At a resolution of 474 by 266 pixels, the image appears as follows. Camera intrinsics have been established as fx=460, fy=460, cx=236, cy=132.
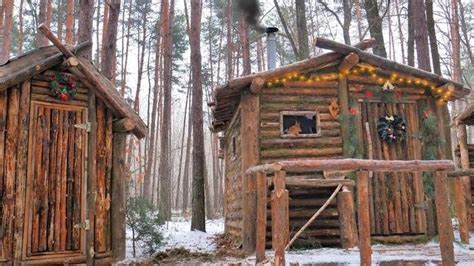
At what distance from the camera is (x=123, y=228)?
8883 mm

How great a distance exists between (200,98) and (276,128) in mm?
5134

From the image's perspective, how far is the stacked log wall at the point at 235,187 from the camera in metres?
11.2

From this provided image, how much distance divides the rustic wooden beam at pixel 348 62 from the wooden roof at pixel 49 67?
15.3ft

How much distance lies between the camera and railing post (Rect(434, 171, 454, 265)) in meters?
6.62

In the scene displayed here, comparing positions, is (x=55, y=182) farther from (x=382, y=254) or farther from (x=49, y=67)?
(x=382, y=254)

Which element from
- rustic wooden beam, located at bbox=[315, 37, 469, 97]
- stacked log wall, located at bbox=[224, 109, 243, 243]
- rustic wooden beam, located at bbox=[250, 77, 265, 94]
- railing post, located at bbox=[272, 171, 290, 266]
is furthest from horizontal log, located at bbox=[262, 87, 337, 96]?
railing post, located at bbox=[272, 171, 290, 266]

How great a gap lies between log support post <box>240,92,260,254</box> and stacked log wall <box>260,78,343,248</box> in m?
0.20

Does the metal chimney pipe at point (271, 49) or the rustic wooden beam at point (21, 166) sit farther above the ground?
the metal chimney pipe at point (271, 49)

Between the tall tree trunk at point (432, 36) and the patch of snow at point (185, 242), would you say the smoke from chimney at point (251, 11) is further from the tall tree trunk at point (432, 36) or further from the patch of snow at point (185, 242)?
the patch of snow at point (185, 242)

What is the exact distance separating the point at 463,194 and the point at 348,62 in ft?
12.2

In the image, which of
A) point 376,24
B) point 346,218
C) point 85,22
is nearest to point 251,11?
point 376,24

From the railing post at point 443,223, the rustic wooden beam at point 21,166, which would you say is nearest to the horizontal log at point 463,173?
the railing post at point 443,223

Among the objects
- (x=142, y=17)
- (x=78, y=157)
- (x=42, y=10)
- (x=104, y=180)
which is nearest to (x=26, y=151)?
(x=78, y=157)

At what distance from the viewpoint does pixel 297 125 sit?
10.5 meters
